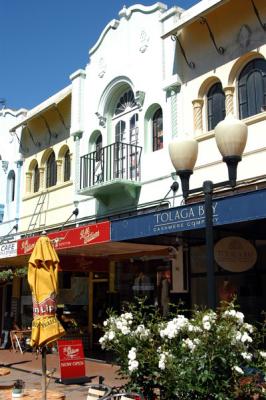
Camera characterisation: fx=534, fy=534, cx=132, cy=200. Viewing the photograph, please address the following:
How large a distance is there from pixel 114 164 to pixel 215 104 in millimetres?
3568

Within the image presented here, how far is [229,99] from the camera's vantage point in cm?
1255

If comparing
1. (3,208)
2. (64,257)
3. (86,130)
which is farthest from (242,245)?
(3,208)

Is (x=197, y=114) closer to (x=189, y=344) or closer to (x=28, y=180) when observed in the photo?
(x=189, y=344)

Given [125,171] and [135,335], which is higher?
[125,171]

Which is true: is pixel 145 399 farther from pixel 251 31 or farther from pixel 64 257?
pixel 64 257

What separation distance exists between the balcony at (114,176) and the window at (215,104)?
2.46 m

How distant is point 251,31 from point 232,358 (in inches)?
351

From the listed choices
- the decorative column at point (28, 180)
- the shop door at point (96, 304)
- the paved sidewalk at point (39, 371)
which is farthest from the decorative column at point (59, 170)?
the paved sidewalk at point (39, 371)

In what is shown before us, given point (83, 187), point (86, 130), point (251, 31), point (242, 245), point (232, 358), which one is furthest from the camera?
point (86, 130)

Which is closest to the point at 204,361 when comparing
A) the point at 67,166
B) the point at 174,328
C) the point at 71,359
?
the point at 174,328

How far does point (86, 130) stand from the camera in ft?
56.9

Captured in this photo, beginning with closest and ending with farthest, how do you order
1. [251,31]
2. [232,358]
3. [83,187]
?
[232,358] < [251,31] < [83,187]

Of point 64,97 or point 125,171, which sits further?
point 64,97

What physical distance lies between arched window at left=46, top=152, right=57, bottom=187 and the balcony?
3.55 metres
